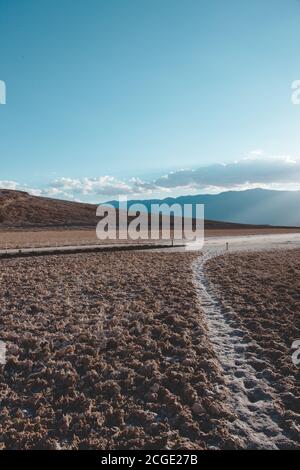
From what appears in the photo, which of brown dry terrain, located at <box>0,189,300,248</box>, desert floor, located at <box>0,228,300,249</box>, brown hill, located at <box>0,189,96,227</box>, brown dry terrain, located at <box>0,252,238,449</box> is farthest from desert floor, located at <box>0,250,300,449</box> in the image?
brown hill, located at <box>0,189,96,227</box>

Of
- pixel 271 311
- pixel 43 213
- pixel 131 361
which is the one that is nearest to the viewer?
pixel 131 361

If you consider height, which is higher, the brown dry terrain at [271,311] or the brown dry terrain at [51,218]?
the brown dry terrain at [51,218]

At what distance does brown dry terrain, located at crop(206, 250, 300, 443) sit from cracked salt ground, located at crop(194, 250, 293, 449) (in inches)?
9.5

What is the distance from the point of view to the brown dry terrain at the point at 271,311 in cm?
1145

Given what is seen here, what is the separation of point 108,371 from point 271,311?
8.77 m

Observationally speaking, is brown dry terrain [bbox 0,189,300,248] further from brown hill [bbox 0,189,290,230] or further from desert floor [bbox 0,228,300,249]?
desert floor [bbox 0,228,300,249]

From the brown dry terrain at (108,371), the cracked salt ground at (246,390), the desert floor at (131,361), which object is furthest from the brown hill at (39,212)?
the cracked salt ground at (246,390)

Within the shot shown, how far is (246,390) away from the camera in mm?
11250

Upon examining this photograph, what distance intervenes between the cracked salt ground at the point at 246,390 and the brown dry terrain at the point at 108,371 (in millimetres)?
384

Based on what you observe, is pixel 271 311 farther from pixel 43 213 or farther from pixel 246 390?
pixel 43 213

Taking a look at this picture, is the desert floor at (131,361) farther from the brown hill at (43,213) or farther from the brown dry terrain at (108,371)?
the brown hill at (43,213)

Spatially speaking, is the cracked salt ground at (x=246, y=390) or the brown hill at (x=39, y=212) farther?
the brown hill at (x=39, y=212)

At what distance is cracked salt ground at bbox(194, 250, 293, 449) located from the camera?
938cm

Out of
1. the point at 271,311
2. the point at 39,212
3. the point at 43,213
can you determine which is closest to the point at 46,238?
the point at 271,311
